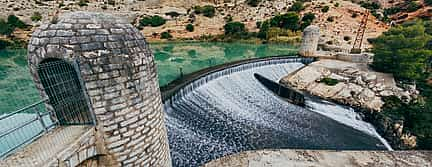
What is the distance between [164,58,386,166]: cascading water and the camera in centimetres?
812

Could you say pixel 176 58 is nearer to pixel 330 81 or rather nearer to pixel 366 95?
pixel 330 81

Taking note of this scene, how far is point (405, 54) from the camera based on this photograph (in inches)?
545

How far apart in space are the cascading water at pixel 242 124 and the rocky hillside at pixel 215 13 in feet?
61.5

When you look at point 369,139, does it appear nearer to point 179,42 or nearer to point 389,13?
point 179,42

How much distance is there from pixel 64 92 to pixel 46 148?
0.84 metres

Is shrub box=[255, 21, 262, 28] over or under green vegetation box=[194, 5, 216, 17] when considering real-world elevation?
under

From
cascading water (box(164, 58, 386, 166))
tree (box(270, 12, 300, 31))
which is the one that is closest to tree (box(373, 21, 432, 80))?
cascading water (box(164, 58, 386, 166))

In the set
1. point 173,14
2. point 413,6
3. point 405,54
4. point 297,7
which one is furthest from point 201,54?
point 413,6

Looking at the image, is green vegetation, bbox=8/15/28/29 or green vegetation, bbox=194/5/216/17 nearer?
green vegetation, bbox=8/15/28/29

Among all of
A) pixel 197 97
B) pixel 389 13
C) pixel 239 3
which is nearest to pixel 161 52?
pixel 197 97

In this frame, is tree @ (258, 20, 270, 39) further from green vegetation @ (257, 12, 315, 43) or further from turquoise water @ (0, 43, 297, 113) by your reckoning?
turquoise water @ (0, 43, 297, 113)

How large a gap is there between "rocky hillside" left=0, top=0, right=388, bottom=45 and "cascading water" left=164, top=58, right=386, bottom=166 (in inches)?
738

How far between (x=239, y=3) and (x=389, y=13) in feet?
86.5

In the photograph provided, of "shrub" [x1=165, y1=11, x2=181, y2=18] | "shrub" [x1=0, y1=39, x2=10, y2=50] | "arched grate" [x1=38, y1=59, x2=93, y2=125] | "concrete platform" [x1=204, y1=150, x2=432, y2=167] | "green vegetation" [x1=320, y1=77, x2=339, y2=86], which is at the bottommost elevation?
"green vegetation" [x1=320, y1=77, x2=339, y2=86]
